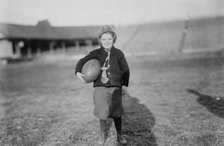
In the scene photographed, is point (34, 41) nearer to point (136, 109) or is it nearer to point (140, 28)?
point (140, 28)

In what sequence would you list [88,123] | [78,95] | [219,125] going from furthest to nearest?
[78,95], [88,123], [219,125]

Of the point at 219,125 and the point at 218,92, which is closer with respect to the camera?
the point at 219,125

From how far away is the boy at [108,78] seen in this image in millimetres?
3947

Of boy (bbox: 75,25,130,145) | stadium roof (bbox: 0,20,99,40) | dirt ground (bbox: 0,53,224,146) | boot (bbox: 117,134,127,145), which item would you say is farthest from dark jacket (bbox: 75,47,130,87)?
stadium roof (bbox: 0,20,99,40)

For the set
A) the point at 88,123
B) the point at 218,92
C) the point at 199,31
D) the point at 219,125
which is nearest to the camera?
the point at 219,125

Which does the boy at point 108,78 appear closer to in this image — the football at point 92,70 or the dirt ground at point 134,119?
the football at point 92,70

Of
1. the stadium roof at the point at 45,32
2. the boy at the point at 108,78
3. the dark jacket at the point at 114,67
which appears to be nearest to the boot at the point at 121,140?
the boy at the point at 108,78

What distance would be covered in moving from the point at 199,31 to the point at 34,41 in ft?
79.6

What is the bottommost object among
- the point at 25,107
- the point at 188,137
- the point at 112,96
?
the point at 25,107

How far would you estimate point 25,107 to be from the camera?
734 cm

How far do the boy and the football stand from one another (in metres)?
0.06

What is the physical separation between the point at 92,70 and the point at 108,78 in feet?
0.93

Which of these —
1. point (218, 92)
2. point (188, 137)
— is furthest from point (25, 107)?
point (218, 92)

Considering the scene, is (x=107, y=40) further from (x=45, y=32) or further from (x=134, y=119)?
(x=45, y=32)
